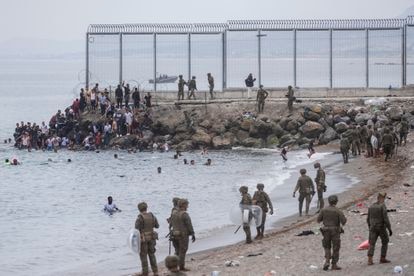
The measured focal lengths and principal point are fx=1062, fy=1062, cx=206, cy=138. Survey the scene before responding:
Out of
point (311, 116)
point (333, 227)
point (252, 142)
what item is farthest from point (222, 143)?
point (333, 227)

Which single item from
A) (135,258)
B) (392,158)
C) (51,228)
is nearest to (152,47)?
(392,158)

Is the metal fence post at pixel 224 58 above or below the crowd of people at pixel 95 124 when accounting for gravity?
above

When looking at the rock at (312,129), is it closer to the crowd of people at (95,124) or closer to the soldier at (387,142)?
the crowd of people at (95,124)

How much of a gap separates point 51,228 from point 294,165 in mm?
13657

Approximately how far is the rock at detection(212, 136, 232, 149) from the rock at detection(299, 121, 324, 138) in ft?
12.1

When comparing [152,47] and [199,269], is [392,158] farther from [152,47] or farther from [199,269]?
[152,47]

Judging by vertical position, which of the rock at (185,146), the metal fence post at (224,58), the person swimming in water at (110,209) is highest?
the metal fence post at (224,58)

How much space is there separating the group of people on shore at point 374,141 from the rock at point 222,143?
30.0 feet

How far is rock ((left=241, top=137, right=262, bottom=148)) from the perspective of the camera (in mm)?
50403

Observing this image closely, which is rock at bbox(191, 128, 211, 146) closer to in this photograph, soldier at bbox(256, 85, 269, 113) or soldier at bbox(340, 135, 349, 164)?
soldier at bbox(256, 85, 269, 113)

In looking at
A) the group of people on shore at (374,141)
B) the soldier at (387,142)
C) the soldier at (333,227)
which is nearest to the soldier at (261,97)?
the group of people on shore at (374,141)

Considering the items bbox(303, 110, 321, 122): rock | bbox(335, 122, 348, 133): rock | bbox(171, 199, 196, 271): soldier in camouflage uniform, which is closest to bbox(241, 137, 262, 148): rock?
bbox(303, 110, 321, 122): rock

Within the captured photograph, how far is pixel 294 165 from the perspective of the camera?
42312 mm

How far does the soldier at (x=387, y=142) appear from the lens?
3650 cm
